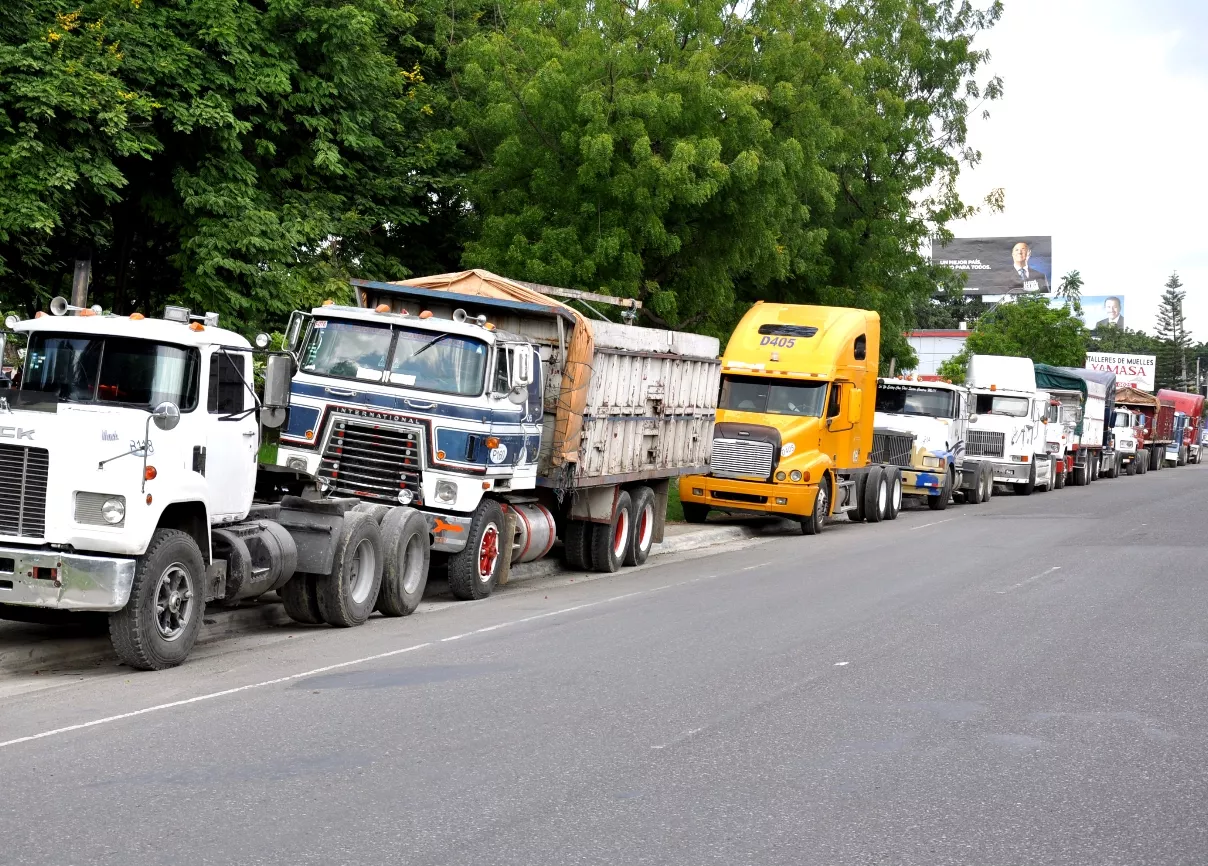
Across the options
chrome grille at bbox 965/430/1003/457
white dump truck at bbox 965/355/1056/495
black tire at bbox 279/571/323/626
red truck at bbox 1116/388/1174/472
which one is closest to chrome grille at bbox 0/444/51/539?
black tire at bbox 279/571/323/626

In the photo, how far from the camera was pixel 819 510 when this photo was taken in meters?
24.7

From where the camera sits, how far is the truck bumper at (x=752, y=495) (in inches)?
939

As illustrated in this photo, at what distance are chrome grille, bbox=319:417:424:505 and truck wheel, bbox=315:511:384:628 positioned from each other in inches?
46.5

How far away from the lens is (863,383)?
86.0 feet

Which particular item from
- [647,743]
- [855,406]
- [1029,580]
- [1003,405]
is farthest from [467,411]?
[1003,405]

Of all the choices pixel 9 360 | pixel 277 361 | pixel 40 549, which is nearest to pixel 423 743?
pixel 40 549

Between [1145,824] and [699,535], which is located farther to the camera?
[699,535]

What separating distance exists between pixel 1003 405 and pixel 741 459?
16.8m

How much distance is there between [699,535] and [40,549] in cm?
1453

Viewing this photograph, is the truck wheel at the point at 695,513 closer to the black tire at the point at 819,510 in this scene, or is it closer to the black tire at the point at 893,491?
the black tire at the point at 819,510

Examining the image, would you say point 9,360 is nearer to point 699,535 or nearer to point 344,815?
point 344,815

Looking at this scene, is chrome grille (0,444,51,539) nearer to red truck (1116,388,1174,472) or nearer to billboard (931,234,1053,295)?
red truck (1116,388,1174,472)

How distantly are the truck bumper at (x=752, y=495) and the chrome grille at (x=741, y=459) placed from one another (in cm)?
14

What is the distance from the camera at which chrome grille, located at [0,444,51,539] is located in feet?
31.3
